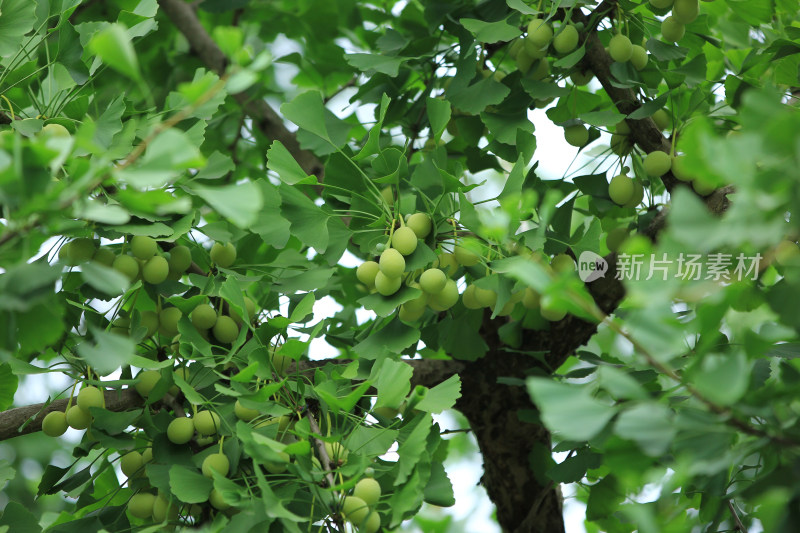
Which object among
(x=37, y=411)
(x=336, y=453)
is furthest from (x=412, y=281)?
(x=37, y=411)

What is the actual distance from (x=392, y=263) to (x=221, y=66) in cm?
108

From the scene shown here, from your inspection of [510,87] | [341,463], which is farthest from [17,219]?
[510,87]

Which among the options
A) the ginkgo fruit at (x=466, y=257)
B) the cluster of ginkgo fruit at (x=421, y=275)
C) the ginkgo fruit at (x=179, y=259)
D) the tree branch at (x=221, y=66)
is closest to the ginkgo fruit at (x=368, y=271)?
the cluster of ginkgo fruit at (x=421, y=275)

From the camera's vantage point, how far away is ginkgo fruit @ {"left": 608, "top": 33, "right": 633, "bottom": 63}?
1.25m

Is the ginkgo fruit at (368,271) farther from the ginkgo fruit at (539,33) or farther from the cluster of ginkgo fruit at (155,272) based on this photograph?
the ginkgo fruit at (539,33)

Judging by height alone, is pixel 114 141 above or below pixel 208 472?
above

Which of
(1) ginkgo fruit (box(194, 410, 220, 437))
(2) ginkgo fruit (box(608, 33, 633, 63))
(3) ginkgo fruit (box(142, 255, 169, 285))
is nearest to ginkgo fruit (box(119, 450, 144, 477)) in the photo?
(1) ginkgo fruit (box(194, 410, 220, 437))

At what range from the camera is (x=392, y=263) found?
0.99m

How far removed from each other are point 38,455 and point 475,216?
2.31 m

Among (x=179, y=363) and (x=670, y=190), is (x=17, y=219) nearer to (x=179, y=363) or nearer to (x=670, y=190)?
(x=179, y=363)

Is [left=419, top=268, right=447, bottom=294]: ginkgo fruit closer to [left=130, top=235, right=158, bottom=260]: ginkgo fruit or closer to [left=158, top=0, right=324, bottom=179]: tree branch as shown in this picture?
[left=130, top=235, right=158, bottom=260]: ginkgo fruit

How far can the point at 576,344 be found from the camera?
4.98ft

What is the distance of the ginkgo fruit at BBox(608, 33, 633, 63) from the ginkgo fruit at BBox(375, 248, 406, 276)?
555 mm

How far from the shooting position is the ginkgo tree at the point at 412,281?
0.61 metres
